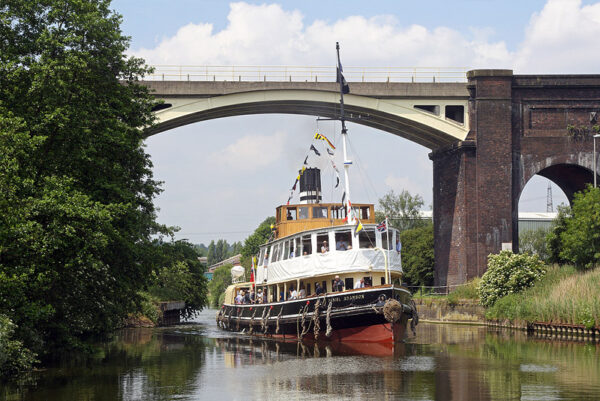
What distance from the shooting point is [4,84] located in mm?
25266

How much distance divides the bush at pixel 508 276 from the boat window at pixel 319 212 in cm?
1072

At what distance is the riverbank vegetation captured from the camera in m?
21.8

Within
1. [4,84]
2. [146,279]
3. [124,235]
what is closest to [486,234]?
[146,279]

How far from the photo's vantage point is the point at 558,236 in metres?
46.0

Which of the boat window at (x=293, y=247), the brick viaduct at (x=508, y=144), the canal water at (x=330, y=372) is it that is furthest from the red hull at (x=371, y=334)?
the brick viaduct at (x=508, y=144)

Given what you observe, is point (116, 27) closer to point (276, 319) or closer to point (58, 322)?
point (58, 322)

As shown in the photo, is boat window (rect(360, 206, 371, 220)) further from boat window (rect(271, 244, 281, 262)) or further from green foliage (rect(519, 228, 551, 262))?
green foliage (rect(519, 228, 551, 262))

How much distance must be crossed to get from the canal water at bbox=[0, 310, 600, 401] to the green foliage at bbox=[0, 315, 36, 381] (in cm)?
64

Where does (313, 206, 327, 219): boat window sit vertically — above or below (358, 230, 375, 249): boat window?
above

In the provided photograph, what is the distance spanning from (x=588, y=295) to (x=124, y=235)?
63.5 ft

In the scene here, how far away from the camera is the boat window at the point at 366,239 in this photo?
3319 cm

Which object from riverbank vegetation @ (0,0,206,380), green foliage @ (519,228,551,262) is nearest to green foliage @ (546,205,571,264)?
riverbank vegetation @ (0,0,206,380)

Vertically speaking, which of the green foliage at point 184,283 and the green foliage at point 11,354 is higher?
the green foliage at point 184,283

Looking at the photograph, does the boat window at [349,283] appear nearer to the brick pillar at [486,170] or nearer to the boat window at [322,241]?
the boat window at [322,241]
